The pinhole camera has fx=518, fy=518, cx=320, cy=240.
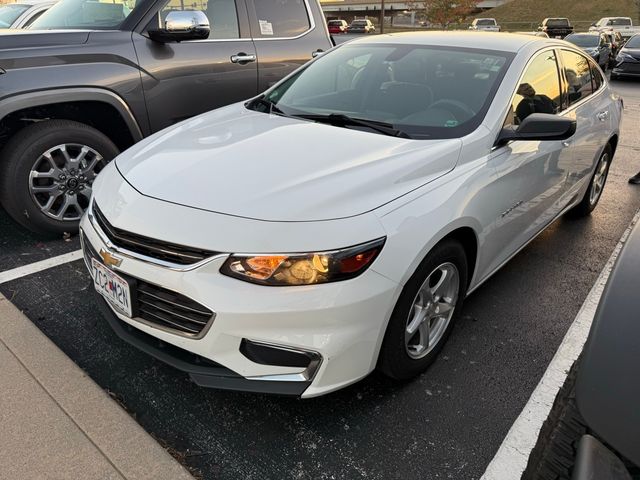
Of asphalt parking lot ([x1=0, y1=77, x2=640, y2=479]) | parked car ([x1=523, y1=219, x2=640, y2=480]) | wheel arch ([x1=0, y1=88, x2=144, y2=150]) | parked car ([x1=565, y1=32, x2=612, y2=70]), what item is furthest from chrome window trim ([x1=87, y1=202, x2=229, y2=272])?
parked car ([x1=565, y1=32, x2=612, y2=70])

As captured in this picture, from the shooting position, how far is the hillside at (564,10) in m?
49.6

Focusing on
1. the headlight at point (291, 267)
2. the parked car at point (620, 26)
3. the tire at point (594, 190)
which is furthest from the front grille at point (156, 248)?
the parked car at point (620, 26)

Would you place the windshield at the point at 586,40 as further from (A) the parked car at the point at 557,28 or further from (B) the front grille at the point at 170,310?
(B) the front grille at the point at 170,310

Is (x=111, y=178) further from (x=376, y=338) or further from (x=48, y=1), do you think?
(x=48, y=1)

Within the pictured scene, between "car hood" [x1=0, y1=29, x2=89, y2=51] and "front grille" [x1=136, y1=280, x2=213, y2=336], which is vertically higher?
"car hood" [x1=0, y1=29, x2=89, y2=51]

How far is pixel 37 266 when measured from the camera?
362 centimetres

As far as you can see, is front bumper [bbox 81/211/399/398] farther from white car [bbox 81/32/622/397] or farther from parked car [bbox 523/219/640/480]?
parked car [bbox 523/219/640/480]

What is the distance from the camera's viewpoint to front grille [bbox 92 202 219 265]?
6.64 feet

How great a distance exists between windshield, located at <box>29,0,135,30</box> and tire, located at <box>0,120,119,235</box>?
0.91 meters

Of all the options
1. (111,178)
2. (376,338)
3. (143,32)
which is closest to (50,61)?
(143,32)

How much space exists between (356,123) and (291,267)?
1.31 m

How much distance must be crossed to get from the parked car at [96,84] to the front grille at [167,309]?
6.66 ft

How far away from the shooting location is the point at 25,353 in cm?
263

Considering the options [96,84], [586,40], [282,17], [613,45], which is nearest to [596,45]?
[586,40]
